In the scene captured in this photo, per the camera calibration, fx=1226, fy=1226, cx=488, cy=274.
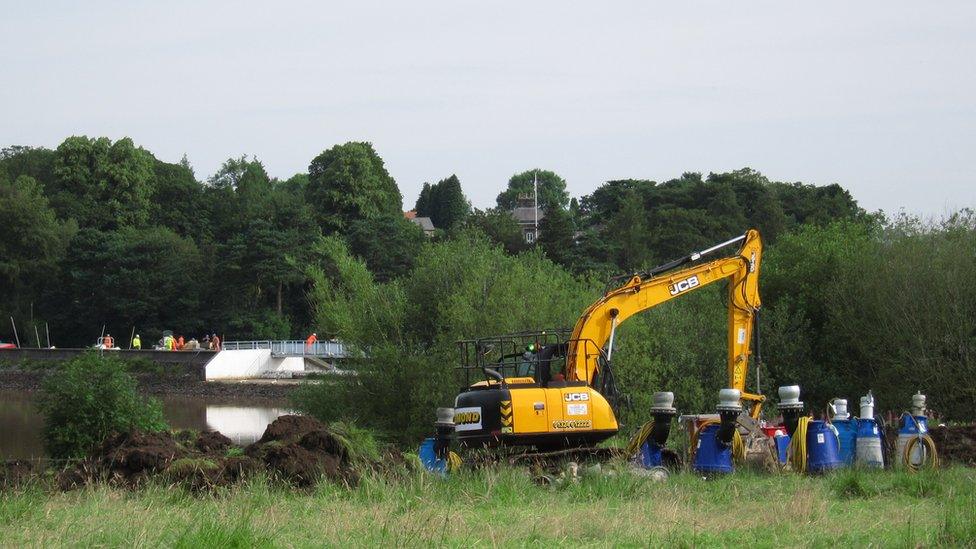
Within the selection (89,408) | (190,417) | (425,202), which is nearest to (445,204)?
(425,202)

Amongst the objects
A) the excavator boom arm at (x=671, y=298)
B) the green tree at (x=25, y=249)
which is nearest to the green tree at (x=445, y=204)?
the green tree at (x=25, y=249)

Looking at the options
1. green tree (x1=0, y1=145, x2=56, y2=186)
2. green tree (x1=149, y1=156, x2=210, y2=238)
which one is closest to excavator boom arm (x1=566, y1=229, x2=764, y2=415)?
green tree (x1=149, y1=156, x2=210, y2=238)

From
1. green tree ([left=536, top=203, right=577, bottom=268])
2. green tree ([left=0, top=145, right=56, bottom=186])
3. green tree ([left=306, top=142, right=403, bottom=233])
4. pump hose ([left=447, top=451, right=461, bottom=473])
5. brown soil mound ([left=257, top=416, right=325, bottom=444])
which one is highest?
green tree ([left=0, top=145, right=56, bottom=186])

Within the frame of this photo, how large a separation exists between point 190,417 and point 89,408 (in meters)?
24.7

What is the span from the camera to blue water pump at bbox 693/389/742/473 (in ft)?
58.0

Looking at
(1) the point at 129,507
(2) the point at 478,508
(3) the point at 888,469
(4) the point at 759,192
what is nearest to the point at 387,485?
(2) the point at 478,508

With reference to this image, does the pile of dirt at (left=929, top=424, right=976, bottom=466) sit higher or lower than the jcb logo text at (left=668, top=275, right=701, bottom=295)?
lower

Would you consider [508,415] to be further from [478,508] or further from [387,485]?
[478,508]

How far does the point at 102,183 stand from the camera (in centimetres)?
10900

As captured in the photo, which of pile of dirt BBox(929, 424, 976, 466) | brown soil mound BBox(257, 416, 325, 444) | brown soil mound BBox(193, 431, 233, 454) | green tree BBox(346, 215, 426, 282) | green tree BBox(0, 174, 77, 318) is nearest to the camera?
brown soil mound BBox(257, 416, 325, 444)

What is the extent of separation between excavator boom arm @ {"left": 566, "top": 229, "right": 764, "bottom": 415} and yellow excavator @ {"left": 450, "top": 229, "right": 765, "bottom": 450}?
0.02m

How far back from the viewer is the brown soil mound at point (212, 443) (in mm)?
22062

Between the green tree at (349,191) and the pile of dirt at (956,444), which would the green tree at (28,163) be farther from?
the pile of dirt at (956,444)

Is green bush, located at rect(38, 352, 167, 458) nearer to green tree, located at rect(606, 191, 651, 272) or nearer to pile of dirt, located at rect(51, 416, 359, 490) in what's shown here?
pile of dirt, located at rect(51, 416, 359, 490)
